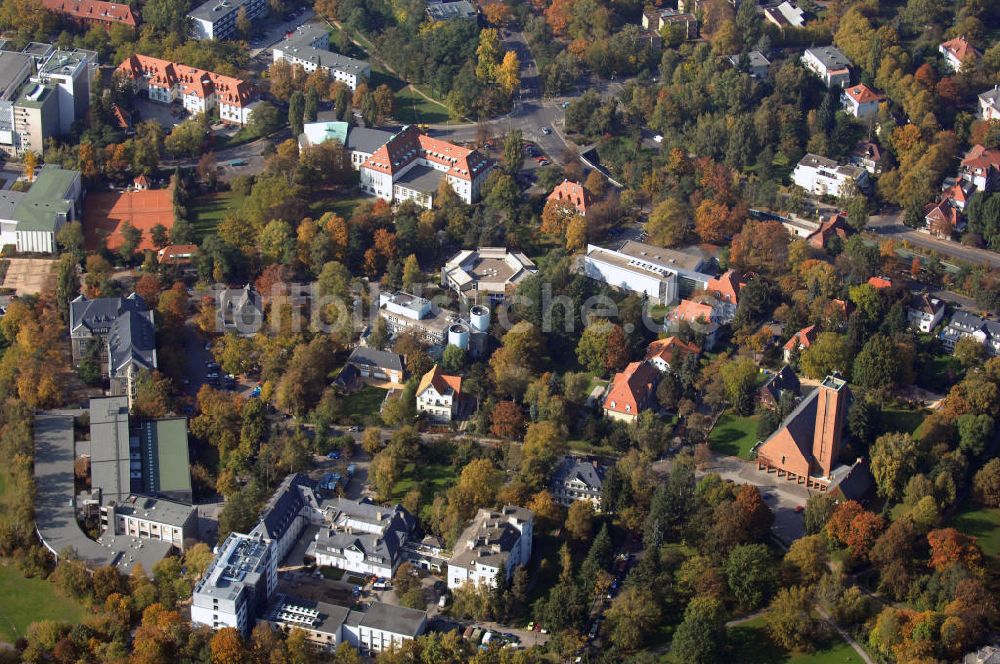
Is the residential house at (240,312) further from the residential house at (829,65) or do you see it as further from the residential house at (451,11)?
the residential house at (829,65)

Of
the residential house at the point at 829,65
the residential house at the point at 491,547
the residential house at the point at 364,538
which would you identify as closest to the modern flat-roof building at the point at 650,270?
the residential house at the point at 491,547

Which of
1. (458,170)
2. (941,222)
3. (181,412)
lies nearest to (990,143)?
(941,222)

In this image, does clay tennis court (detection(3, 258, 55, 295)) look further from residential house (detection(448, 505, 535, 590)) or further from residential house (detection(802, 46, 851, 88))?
residential house (detection(802, 46, 851, 88))

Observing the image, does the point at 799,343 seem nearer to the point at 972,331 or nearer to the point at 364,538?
the point at 972,331

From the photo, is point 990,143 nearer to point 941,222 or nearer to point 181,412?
point 941,222

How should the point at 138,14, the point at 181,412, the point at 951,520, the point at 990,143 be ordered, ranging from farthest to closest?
the point at 138,14
the point at 990,143
the point at 181,412
the point at 951,520

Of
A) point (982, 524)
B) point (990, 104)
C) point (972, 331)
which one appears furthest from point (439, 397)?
point (990, 104)
